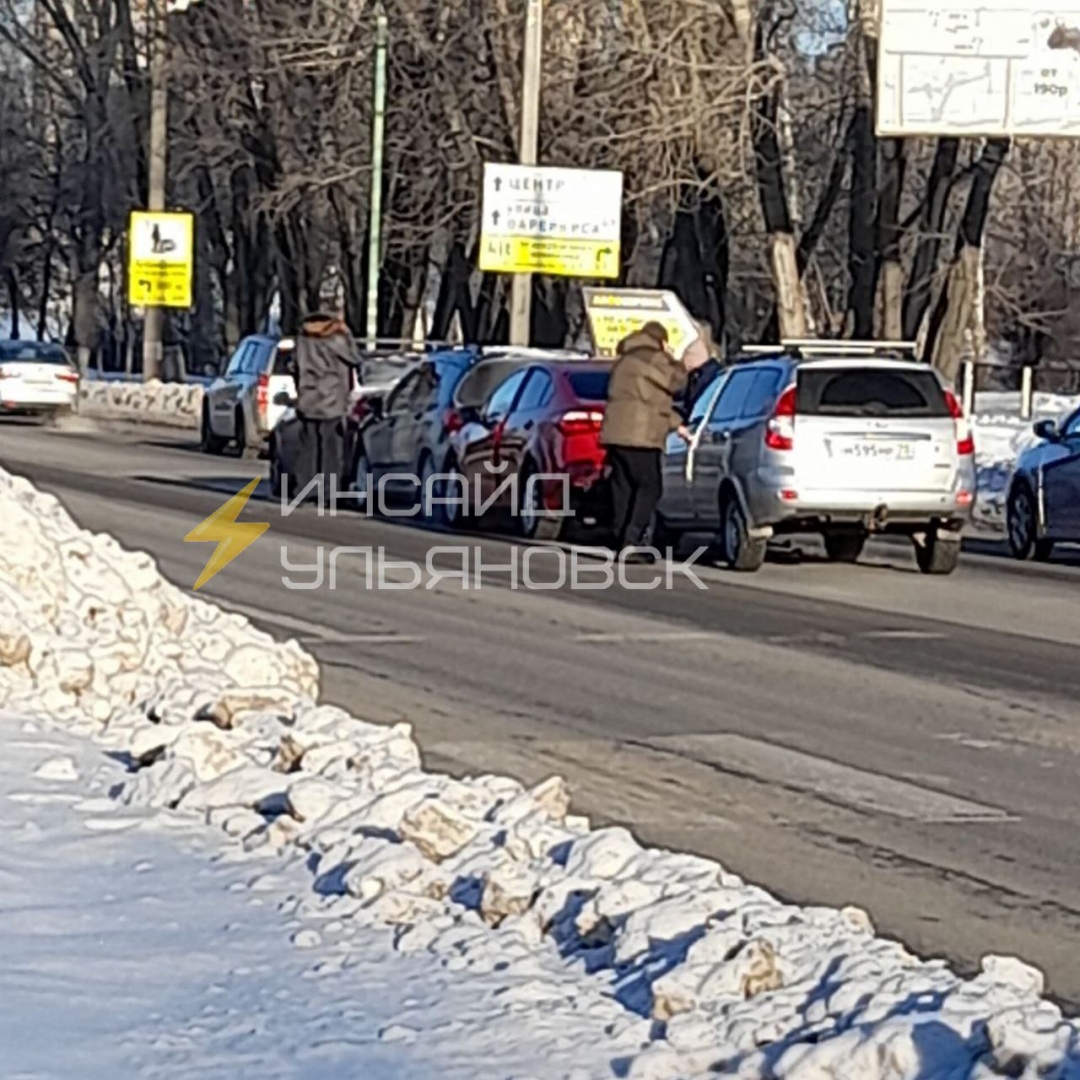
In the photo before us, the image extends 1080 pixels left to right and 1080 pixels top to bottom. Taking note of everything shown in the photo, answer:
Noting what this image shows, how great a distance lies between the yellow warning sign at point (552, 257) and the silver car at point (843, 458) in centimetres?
2091

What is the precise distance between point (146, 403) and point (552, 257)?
13.5 metres

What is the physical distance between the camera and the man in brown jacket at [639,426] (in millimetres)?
19859

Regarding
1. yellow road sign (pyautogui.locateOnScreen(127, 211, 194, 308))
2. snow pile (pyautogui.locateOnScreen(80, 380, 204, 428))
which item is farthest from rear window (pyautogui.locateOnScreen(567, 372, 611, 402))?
yellow road sign (pyautogui.locateOnScreen(127, 211, 194, 308))

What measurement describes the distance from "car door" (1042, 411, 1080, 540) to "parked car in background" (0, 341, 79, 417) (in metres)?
26.9

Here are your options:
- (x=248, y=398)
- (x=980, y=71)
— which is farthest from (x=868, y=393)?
(x=248, y=398)

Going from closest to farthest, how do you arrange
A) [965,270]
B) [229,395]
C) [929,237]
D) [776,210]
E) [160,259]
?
[776,210], [229,395], [965,270], [929,237], [160,259]

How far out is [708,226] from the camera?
48219 millimetres

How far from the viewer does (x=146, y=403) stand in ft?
172

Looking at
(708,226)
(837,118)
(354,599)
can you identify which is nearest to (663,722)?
(354,599)

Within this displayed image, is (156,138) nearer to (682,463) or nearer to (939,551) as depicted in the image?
(682,463)

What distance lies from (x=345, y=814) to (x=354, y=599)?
9.15 metres

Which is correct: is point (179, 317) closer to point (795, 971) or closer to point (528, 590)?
point (528, 590)

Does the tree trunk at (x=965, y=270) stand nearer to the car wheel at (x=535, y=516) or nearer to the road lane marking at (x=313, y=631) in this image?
the car wheel at (x=535, y=516)

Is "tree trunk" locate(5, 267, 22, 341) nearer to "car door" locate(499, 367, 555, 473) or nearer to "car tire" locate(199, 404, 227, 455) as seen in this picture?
"car tire" locate(199, 404, 227, 455)
